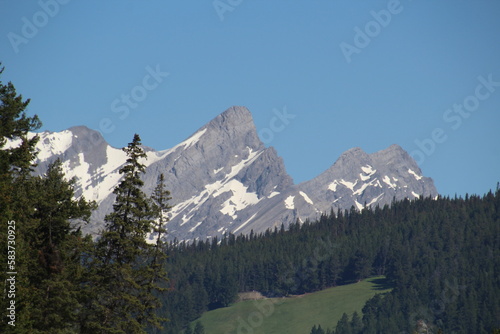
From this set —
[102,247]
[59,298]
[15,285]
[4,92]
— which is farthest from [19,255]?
[4,92]

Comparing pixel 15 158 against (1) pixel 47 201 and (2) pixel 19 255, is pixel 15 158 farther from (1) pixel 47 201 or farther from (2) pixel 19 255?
(2) pixel 19 255

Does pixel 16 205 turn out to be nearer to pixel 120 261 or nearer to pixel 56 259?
Result: pixel 56 259

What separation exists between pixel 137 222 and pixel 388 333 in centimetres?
15240

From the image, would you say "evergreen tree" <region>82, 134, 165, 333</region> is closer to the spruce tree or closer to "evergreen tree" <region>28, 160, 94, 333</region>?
"evergreen tree" <region>28, 160, 94, 333</region>

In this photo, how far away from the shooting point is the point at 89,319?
49.4 m
